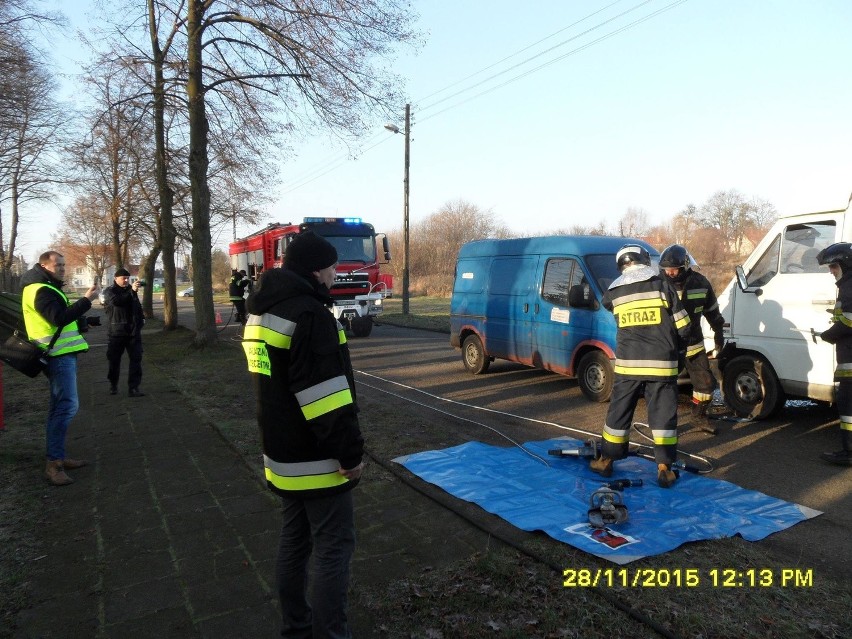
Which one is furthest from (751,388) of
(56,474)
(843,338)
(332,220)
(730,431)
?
(332,220)

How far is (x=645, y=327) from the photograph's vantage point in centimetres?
494

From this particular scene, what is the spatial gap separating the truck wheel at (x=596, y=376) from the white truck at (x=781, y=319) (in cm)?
126

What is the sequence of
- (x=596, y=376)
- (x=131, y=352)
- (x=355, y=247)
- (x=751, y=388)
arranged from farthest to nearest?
(x=355, y=247)
(x=131, y=352)
(x=596, y=376)
(x=751, y=388)

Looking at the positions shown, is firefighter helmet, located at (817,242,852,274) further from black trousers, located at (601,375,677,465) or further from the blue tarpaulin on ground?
the blue tarpaulin on ground

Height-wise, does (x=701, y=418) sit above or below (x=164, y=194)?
below

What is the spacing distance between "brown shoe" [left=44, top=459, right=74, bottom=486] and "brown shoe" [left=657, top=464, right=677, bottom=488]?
16.4ft

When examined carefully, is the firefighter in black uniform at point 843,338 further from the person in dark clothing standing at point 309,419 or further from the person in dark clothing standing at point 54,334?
the person in dark clothing standing at point 54,334

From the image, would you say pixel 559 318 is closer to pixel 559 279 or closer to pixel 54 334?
Answer: pixel 559 279

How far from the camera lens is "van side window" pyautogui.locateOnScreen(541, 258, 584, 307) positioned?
27.1ft

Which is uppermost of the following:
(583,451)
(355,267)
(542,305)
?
(355,267)

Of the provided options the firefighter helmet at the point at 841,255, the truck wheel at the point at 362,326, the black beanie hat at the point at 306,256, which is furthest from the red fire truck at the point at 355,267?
the black beanie hat at the point at 306,256

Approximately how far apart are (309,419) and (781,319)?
235 inches

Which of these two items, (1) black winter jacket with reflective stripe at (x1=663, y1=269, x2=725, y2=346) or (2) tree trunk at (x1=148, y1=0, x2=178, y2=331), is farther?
(2) tree trunk at (x1=148, y1=0, x2=178, y2=331)

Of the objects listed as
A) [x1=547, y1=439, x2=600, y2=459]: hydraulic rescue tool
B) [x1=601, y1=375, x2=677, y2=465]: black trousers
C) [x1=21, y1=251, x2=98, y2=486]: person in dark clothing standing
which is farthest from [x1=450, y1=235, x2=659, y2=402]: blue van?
[x1=21, y1=251, x2=98, y2=486]: person in dark clothing standing
